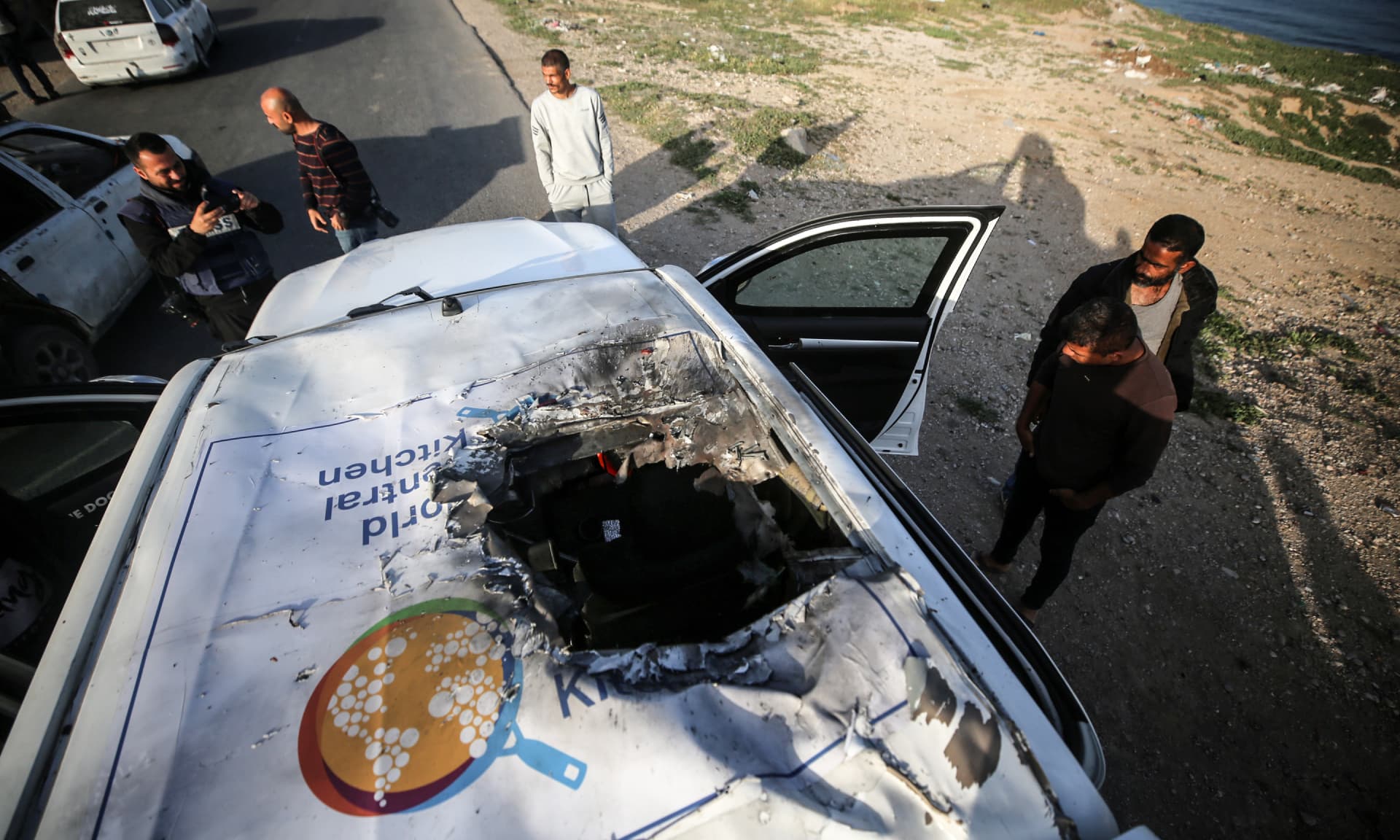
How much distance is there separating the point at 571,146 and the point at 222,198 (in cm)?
213

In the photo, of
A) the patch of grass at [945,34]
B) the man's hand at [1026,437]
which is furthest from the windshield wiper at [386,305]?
the patch of grass at [945,34]

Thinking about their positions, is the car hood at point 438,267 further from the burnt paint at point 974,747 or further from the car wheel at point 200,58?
the car wheel at point 200,58

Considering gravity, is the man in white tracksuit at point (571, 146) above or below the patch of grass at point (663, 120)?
above

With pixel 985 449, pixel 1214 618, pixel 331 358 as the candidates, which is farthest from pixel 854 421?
pixel 331 358

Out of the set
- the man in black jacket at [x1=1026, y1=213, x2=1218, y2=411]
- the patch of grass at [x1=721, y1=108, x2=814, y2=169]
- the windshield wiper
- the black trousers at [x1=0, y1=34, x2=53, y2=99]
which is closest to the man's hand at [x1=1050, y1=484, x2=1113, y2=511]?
the man in black jacket at [x1=1026, y1=213, x2=1218, y2=411]

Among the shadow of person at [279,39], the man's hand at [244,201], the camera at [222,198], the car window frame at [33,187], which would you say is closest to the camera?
the camera at [222,198]

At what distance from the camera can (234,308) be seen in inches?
128

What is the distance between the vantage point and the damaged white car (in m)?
0.99

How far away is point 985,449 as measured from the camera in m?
3.92

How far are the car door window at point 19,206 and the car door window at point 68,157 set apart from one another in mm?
191

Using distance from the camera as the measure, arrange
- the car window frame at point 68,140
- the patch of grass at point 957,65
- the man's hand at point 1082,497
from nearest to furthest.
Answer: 1. the man's hand at point 1082,497
2. the car window frame at point 68,140
3. the patch of grass at point 957,65

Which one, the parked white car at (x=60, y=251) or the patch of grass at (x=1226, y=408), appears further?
the patch of grass at (x=1226, y=408)

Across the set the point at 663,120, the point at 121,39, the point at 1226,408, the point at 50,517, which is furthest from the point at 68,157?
the point at 1226,408

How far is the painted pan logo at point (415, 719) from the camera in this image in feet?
3.22
